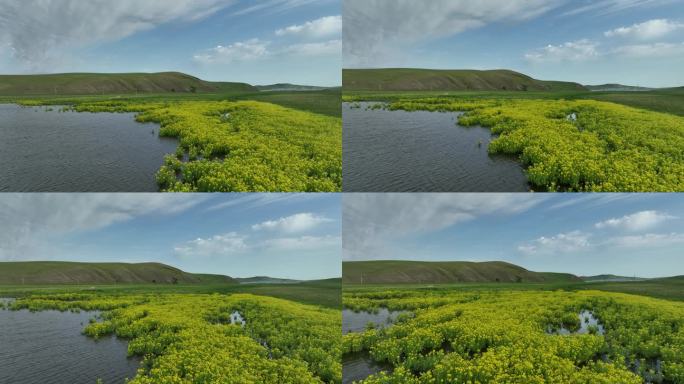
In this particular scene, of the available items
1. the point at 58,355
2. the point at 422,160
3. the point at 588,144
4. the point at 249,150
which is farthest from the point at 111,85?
the point at 588,144

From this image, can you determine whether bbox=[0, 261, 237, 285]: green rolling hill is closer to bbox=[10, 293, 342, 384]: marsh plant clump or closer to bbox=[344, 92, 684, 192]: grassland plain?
bbox=[10, 293, 342, 384]: marsh plant clump

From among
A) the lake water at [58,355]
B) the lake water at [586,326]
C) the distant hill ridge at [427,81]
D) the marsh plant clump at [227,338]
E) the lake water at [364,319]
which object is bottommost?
the lake water at [58,355]

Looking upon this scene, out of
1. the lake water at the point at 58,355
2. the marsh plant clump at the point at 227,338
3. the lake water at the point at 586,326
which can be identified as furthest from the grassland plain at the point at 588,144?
the lake water at the point at 58,355

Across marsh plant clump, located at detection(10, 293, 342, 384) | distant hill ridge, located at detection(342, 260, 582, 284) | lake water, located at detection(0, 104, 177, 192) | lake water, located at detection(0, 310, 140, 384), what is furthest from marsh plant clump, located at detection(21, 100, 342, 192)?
lake water, located at detection(0, 310, 140, 384)

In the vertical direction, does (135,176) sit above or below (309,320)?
above

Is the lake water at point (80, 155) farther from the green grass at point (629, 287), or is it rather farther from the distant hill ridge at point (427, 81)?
the green grass at point (629, 287)

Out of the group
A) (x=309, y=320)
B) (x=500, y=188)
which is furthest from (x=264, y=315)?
(x=500, y=188)

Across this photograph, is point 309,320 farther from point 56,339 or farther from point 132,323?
point 56,339
